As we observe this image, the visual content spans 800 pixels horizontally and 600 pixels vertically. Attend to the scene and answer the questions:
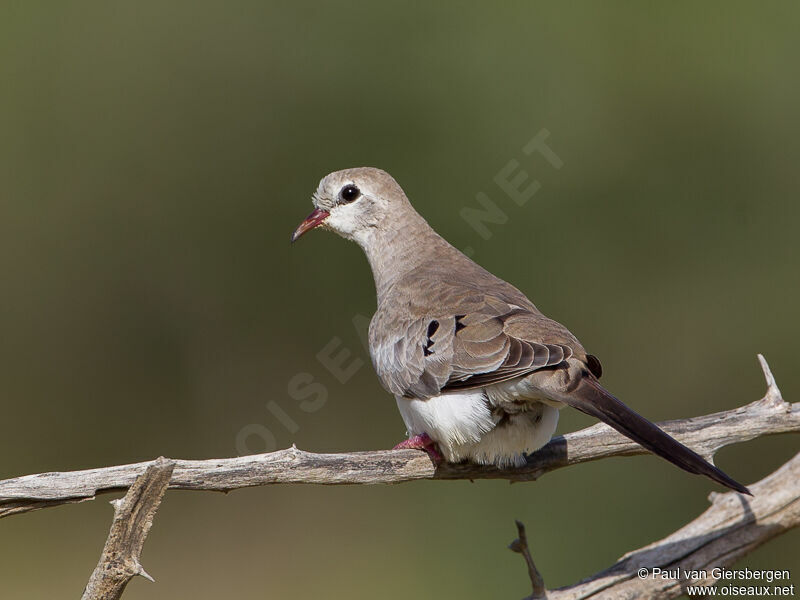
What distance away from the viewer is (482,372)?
496 cm

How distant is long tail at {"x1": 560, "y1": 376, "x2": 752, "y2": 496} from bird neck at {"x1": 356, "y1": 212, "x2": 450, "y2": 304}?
2176mm

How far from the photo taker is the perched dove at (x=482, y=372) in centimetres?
470

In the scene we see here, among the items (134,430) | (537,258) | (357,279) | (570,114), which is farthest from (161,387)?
(570,114)

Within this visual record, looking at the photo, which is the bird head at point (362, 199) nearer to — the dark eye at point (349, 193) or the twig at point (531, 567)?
the dark eye at point (349, 193)

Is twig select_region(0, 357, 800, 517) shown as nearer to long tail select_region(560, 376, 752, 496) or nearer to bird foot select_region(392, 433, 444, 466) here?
bird foot select_region(392, 433, 444, 466)

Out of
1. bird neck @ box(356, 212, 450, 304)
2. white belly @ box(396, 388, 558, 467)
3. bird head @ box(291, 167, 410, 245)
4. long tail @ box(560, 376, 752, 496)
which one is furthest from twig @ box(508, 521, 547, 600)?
bird head @ box(291, 167, 410, 245)

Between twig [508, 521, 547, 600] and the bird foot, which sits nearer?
twig [508, 521, 547, 600]

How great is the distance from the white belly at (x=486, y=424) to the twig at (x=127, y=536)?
1.57 metres

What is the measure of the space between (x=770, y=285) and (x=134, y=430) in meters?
7.55

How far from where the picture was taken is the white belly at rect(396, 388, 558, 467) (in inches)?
201

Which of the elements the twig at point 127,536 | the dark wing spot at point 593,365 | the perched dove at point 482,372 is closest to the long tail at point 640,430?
the perched dove at point 482,372

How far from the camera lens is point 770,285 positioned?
37.1 ft

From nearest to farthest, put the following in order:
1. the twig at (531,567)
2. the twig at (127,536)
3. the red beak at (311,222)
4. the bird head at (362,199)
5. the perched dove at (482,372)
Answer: the twig at (127,536)
the perched dove at (482,372)
the twig at (531,567)
the bird head at (362,199)
the red beak at (311,222)

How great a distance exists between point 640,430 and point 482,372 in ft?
2.90
